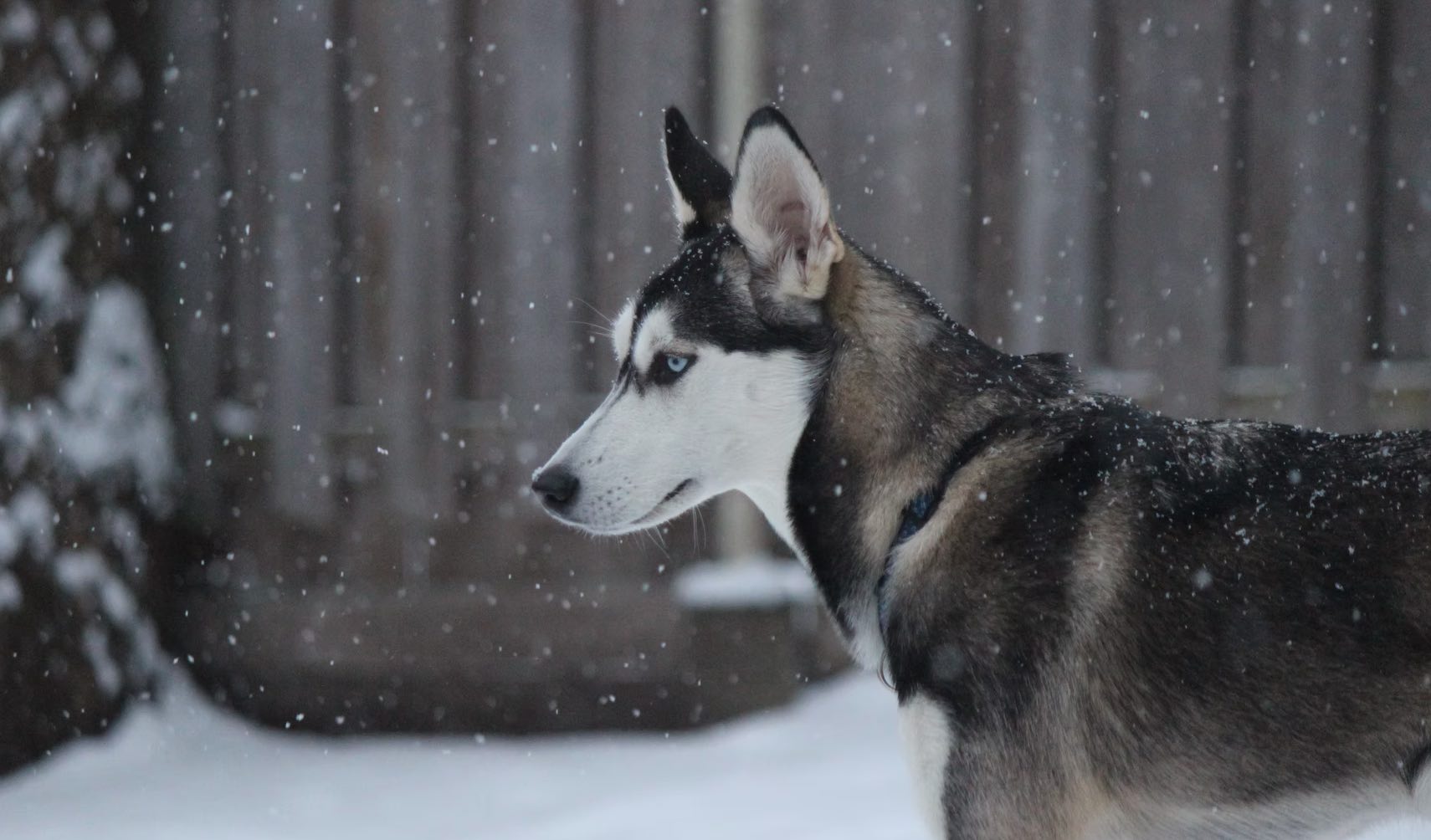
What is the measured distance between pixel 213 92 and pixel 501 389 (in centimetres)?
137

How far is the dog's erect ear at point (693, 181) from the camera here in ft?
9.30

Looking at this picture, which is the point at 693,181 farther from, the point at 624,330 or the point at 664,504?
the point at 664,504

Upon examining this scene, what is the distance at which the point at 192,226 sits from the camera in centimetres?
424

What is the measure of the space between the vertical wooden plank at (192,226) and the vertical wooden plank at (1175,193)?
9.96ft

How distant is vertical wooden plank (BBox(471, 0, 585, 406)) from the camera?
13.9 ft

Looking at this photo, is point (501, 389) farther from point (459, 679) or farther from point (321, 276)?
point (459, 679)

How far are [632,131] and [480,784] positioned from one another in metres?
2.16

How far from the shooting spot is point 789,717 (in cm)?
424

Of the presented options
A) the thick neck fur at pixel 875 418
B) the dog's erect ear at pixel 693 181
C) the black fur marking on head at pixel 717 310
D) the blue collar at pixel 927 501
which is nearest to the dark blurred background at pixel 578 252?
the dog's erect ear at pixel 693 181

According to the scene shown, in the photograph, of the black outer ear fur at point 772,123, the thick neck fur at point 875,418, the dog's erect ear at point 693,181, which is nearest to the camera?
the black outer ear fur at point 772,123

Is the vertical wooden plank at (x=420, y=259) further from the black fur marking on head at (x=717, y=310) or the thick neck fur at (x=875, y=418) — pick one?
the thick neck fur at (x=875, y=418)

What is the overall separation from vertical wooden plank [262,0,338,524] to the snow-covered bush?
15.7 inches

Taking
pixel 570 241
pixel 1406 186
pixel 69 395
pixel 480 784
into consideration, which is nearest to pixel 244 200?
pixel 69 395

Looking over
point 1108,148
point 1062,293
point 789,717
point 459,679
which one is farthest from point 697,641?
point 1108,148
